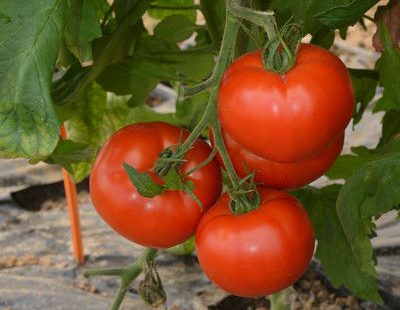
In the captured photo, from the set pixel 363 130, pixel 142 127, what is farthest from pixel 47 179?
pixel 142 127

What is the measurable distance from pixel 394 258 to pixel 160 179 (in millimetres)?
804

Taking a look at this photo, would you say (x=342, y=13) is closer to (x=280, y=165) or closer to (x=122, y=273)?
(x=280, y=165)

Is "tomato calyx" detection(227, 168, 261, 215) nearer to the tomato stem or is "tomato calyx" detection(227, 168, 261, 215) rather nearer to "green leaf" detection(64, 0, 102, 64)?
the tomato stem

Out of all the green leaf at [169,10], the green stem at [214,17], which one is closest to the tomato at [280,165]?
the green stem at [214,17]

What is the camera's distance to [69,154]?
41.1 inches

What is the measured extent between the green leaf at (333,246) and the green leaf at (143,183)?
39cm

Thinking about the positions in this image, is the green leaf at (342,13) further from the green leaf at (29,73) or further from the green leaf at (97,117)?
Answer: the green leaf at (97,117)

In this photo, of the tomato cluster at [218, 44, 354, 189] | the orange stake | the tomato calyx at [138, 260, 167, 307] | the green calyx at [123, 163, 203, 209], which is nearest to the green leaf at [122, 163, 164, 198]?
the green calyx at [123, 163, 203, 209]

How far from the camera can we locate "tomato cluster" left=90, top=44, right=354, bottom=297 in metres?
0.66

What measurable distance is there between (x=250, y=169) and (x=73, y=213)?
2.33 ft

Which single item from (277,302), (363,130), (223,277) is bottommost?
(363,130)

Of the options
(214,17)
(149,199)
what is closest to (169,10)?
(214,17)

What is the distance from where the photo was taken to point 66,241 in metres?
1.64

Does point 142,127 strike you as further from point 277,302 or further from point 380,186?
point 277,302
